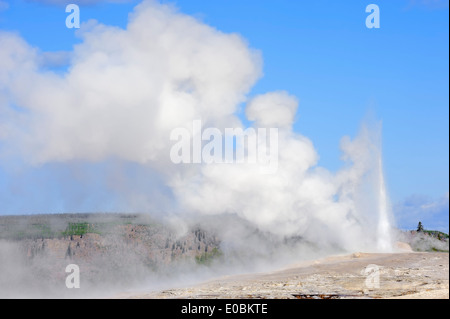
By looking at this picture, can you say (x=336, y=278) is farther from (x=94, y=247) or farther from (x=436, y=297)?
(x=94, y=247)

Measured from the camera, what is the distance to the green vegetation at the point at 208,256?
4953 centimetres

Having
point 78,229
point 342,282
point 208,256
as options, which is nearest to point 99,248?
point 78,229

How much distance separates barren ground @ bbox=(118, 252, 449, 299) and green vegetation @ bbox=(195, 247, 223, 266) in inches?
306

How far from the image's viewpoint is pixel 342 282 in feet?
112

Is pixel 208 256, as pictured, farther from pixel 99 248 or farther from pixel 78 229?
pixel 78 229

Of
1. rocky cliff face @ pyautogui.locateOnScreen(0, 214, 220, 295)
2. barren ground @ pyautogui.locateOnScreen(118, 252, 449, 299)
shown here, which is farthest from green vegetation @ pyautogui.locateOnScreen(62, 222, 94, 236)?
barren ground @ pyautogui.locateOnScreen(118, 252, 449, 299)

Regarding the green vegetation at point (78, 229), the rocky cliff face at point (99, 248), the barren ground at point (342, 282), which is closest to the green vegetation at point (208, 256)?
the rocky cliff face at point (99, 248)

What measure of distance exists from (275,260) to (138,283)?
11.6 meters

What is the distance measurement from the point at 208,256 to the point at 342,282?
1761cm

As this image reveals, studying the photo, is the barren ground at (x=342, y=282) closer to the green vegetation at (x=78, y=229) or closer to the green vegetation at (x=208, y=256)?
the green vegetation at (x=208, y=256)

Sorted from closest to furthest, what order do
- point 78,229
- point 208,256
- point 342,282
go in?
point 342,282, point 208,256, point 78,229

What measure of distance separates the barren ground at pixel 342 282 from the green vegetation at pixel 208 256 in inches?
306

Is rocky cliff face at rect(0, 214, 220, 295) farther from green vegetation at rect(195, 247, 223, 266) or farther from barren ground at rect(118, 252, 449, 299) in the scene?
barren ground at rect(118, 252, 449, 299)
